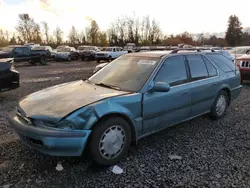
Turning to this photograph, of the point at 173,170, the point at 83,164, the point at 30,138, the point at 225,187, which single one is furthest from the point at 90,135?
the point at 225,187

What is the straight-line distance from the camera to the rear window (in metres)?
4.96

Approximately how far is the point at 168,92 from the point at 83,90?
4.52 feet

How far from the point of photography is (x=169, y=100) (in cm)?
372

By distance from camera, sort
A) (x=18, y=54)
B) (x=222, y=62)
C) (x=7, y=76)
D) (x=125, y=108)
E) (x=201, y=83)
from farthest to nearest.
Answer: (x=18, y=54) → (x=7, y=76) → (x=222, y=62) → (x=201, y=83) → (x=125, y=108)

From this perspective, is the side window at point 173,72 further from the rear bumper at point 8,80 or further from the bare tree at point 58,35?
the bare tree at point 58,35

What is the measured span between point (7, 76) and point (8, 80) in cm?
12

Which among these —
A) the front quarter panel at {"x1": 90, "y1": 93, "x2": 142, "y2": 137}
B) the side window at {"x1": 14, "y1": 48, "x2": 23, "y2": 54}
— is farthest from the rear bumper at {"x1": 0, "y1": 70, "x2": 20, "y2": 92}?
the side window at {"x1": 14, "y1": 48, "x2": 23, "y2": 54}

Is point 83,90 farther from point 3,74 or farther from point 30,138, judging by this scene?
point 3,74

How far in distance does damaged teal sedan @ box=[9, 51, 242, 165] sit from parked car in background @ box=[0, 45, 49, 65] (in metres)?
16.7

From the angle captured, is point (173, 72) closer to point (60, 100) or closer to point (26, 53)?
point (60, 100)

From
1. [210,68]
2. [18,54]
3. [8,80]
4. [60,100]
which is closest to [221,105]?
[210,68]

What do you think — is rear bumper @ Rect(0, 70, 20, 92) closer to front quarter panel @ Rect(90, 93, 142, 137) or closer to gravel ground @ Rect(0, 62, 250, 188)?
gravel ground @ Rect(0, 62, 250, 188)

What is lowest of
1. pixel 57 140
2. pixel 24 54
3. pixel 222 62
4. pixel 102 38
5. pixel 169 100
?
pixel 57 140

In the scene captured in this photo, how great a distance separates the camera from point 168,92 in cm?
371
